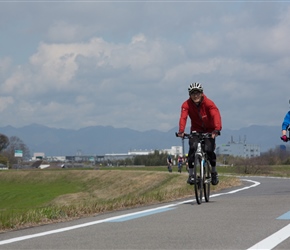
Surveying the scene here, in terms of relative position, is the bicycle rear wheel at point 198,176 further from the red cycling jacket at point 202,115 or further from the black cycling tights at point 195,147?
the red cycling jacket at point 202,115

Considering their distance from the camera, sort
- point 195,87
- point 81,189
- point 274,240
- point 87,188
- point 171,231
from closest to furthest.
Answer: point 274,240, point 171,231, point 195,87, point 81,189, point 87,188

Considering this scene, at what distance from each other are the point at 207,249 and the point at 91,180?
71.6 metres

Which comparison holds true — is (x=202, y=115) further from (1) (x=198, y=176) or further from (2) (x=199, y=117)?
(1) (x=198, y=176)

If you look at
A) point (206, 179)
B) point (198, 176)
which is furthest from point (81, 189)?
point (198, 176)

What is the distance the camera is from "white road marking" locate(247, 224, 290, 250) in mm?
7734

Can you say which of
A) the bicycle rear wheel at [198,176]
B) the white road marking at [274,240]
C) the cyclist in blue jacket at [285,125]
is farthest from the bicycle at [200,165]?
the white road marking at [274,240]

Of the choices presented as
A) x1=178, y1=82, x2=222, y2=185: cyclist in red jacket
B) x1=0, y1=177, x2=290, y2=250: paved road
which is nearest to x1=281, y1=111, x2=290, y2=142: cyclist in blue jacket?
x1=178, y1=82, x2=222, y2=185: cyclist in red jacket

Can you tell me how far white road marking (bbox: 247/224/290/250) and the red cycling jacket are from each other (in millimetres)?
4733

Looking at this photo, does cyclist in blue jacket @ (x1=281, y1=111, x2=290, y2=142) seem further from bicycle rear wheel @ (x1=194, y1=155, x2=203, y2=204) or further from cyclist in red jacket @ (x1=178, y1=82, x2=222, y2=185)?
bicycle rear wheel @ (x1=194, y1=155, x2=203, y2=204)

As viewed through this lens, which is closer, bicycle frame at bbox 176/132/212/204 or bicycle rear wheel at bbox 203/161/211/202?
bicycle frame at bbox 176/132/212/204

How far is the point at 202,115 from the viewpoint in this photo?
14086mm

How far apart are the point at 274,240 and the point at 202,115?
6.06m

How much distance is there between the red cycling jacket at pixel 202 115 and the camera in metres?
13.8

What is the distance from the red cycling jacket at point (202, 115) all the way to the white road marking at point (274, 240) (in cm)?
473
